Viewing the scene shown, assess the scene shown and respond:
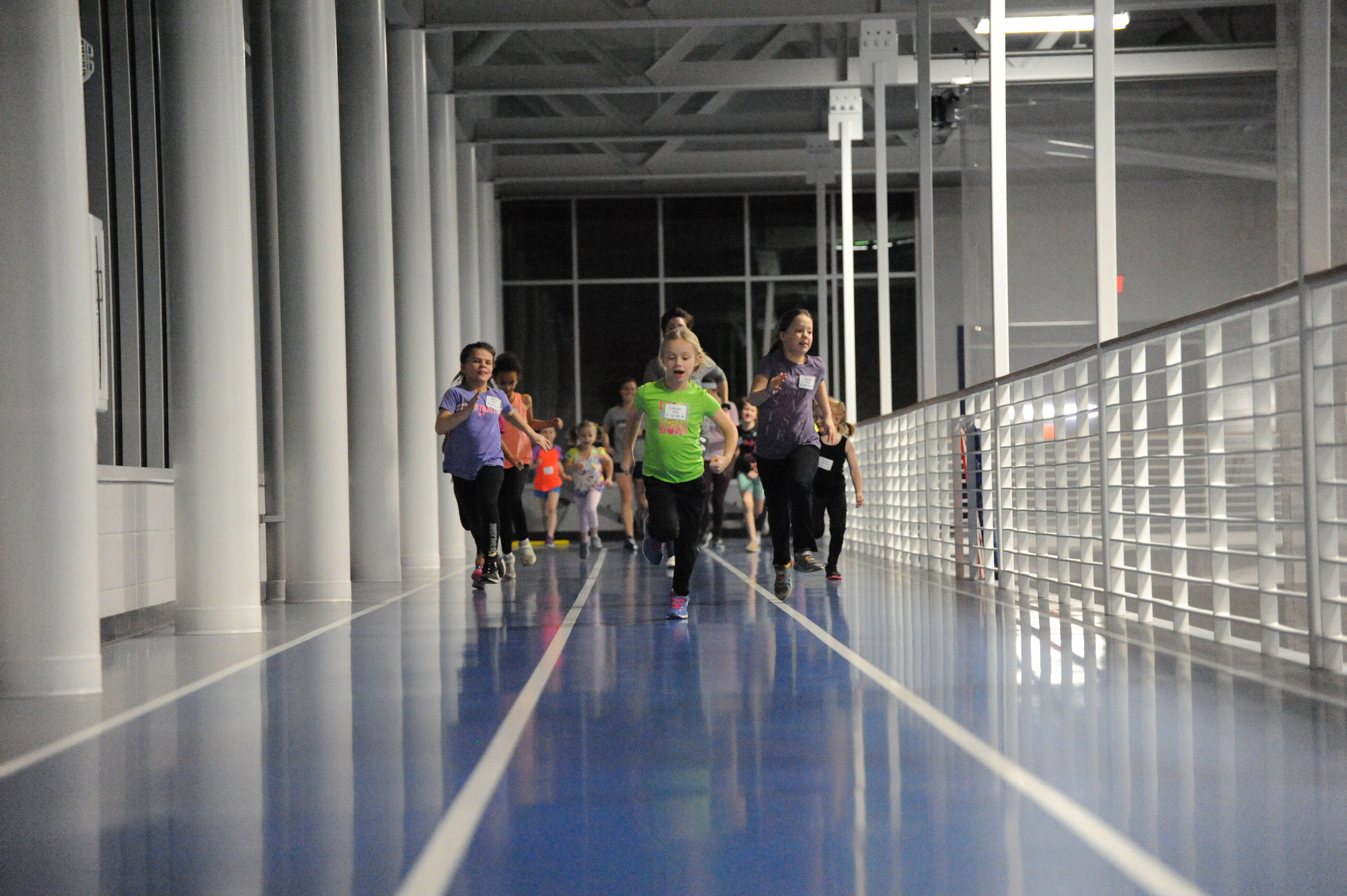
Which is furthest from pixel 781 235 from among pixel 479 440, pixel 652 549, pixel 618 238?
pixel 652 549

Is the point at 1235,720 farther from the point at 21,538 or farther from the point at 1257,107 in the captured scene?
the point at 1257,107

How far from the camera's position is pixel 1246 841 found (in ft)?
10.9

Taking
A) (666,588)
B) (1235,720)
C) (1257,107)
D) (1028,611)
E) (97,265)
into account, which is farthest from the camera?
(1257,107)

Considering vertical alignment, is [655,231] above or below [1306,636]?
above

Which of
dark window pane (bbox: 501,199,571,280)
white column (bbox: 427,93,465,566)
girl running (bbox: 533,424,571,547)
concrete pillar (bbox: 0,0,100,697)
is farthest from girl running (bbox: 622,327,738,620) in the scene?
dark window pane (bbox: 501,199,571,280)

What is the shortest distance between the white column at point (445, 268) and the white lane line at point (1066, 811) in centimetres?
1497

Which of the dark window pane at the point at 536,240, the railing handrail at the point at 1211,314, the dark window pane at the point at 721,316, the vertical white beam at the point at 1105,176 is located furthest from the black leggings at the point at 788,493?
the dark window pane at the point at 536,240

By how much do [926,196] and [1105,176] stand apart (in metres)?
6.15

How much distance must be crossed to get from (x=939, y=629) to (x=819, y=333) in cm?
1846

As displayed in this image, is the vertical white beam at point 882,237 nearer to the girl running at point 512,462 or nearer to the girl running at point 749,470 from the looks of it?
the girl running at point 749,470

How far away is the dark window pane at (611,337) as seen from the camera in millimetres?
30750

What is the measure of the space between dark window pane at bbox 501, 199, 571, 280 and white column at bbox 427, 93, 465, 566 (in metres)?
9.52

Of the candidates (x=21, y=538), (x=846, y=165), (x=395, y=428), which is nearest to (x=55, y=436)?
(x=21, y=538)

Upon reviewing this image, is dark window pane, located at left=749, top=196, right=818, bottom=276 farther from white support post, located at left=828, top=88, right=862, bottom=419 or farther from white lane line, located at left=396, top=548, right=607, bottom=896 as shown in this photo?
white lane line, located at left=396, top=548, right=607, bottom=896
